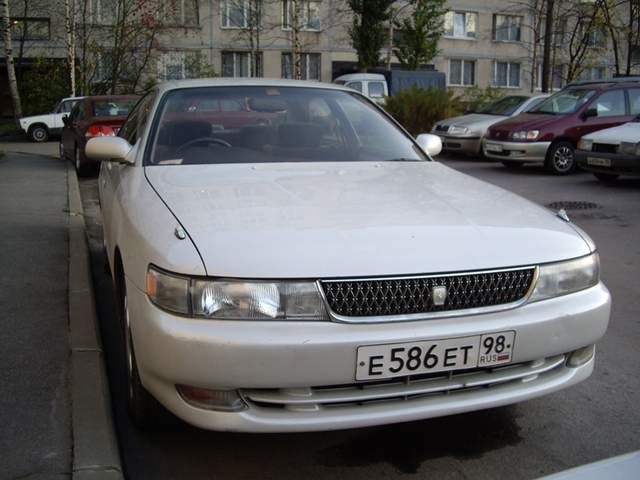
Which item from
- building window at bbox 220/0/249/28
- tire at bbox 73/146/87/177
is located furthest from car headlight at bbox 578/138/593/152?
building window at bbox 220/0/249/28

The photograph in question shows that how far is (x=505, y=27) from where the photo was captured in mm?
47906

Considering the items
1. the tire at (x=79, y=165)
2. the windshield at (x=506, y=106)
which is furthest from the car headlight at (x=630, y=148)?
the tire at (x=79, y=165)

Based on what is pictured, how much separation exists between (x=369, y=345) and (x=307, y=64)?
139 feet

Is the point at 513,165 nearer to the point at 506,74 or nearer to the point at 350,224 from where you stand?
the point at 350,224

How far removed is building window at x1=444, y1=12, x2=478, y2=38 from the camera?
153 ft

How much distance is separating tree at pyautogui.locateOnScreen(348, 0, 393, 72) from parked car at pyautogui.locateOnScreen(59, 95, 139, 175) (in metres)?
27.3

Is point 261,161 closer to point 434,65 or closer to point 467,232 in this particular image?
point 467,232

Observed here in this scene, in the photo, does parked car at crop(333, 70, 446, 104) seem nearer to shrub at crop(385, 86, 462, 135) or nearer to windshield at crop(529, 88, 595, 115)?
shrub at crop(385, 86, 462, 135)

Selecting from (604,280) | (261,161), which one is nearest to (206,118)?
(261,161)

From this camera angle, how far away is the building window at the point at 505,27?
47.8 metres

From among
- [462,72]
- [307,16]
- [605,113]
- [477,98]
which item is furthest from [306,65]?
[605,113]

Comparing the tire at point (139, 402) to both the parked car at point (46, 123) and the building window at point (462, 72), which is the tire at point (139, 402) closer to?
the parked car at point (46, 123)

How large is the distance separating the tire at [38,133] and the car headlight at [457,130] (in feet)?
47.3

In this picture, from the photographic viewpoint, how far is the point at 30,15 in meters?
36.7
